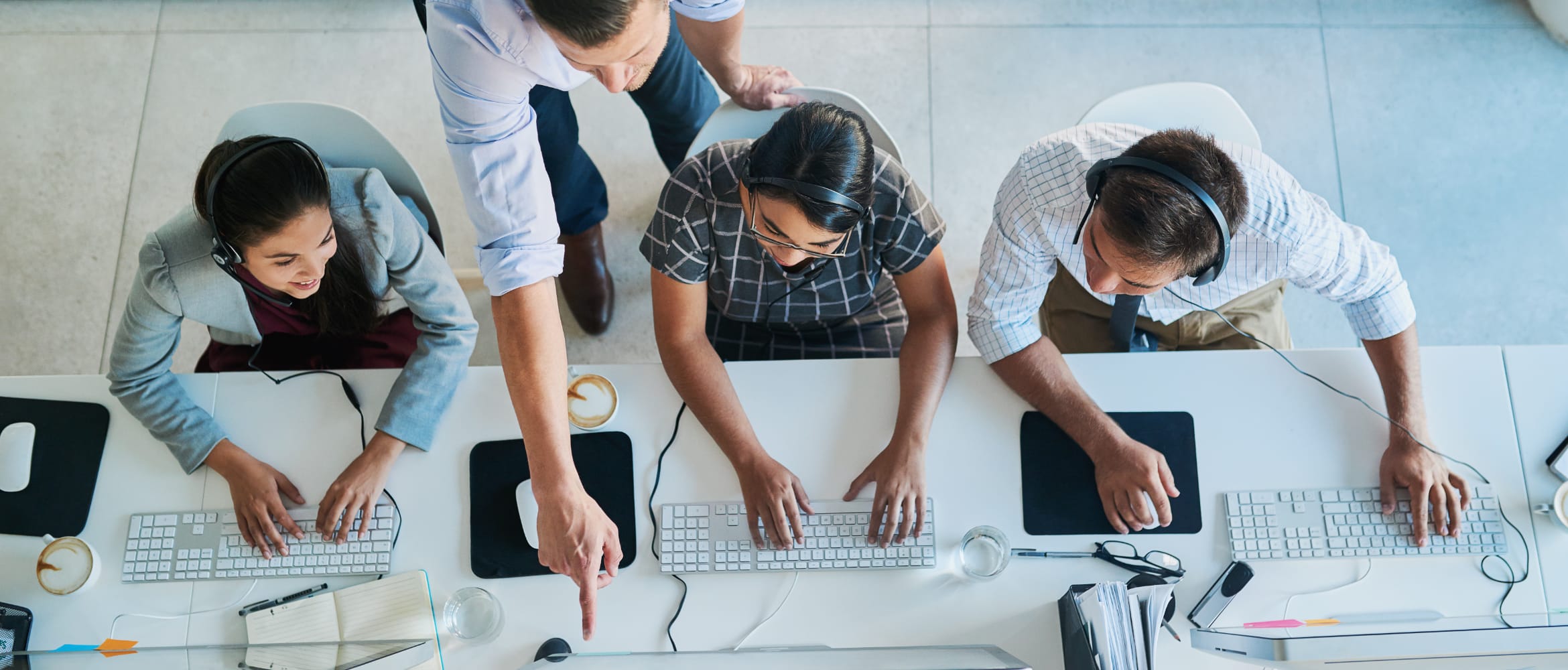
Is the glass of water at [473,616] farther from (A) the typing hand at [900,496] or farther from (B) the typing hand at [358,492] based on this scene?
(A) the typing hand at [900,496]

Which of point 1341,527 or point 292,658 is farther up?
point 292,658

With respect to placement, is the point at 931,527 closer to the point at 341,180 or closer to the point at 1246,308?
the point at 1246,308

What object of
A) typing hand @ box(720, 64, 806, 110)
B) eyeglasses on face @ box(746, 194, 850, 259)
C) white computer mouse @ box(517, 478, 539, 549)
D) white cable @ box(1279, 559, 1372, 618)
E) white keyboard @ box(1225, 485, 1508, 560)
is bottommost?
white cable @ box(1279, 559, 1372, 618)

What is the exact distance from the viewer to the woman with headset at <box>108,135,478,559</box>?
54.1 inches

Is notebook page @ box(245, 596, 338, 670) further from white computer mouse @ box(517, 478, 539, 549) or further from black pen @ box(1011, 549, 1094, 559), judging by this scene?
black pen @ box(1011, 549, 1094, 559)

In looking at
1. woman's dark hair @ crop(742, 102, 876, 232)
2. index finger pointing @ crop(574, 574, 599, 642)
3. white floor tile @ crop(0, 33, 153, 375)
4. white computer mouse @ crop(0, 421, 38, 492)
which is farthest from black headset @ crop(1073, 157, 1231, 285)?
white floor tile @ crop(0, 33, 153, 375)

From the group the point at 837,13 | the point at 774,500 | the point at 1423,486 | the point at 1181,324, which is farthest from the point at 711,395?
the point at 837,13

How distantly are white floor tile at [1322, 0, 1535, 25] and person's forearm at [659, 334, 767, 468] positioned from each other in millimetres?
2009

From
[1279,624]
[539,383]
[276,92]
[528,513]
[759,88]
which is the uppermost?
[276,92]

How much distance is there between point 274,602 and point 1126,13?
7.76ft

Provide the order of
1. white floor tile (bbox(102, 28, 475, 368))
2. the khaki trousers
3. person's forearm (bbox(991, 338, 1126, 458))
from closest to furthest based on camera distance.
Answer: person's forearm (bbox(991, 338, 1126, 458)), the khaki trousers, white floor tile (bbox(102, 28, 475, 368))

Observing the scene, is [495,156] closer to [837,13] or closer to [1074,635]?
[1074,635]

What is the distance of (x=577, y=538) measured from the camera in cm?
131

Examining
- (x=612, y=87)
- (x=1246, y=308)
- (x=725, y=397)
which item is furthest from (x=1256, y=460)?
(x=612, y=87)
